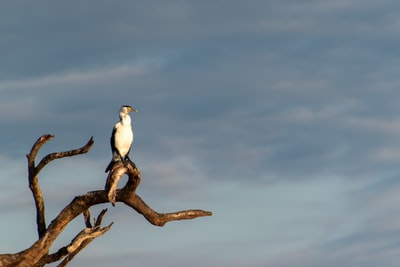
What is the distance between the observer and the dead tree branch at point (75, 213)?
34.5 m

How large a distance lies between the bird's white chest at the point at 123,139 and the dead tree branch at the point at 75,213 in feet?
9.61

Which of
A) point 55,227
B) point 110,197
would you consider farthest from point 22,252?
point 110,197

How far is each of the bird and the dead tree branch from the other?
106 inches

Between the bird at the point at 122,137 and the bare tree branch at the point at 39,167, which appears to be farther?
the bird at the point at 122,137

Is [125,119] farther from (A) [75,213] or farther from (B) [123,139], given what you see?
(A) [75,213]

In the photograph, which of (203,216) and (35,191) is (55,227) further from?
(203,216)

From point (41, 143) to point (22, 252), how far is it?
3.81 m

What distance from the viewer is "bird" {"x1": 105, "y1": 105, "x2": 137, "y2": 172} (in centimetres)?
3850

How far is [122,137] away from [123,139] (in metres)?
0.12

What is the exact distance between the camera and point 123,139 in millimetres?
38625

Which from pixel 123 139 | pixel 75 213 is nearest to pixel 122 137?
pixel 123 139

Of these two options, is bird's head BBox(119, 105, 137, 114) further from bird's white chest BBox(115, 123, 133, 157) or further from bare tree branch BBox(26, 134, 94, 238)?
bare tree branch BBox(26, 134, 94, 238)

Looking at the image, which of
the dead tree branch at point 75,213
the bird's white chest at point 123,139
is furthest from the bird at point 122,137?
the dead tree branch at point 75,213

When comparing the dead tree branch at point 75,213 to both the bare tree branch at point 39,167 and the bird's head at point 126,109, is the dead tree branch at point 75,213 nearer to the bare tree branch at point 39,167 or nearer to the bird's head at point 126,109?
the bare tree branch at point 39,167
